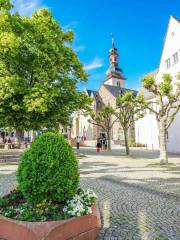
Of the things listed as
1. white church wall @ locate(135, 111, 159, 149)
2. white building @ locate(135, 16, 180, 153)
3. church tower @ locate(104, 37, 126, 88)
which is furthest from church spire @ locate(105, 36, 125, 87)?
white building @ locate(135, 16, 180, 153)

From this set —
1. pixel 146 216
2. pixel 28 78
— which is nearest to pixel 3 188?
pixel 146 216

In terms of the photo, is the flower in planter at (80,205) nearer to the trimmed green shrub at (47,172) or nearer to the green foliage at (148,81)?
the trimmed green shrub at (47,172)

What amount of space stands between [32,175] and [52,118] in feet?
57.1

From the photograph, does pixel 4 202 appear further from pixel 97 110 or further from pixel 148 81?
pixel 97 110

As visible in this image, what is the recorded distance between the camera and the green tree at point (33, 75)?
2022 cm

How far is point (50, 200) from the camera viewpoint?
519 cm

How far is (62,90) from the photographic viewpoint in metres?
23.5

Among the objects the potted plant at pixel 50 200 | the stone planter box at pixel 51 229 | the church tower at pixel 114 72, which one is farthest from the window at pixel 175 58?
the church tower at pixel 114 72

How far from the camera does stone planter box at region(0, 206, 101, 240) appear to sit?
4192mm

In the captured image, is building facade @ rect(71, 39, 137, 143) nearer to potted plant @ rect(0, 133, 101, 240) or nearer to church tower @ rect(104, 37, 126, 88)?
church tower @ rect(104, 37, 126, 88)

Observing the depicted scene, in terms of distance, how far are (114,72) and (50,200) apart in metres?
88.0

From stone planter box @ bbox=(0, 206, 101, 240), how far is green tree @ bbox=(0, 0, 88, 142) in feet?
50.0

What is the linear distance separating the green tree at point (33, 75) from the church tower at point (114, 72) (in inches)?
2621

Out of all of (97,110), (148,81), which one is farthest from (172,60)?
(97,110)
